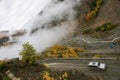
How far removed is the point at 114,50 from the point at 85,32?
19.0 metres

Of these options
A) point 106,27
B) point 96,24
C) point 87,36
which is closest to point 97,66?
point 87,36

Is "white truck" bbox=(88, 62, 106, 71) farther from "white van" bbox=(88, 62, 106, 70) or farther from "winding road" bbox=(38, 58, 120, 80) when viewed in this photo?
"winding road" bbox=(38, 58, 120, 80)

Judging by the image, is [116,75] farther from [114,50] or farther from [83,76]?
[114,50]

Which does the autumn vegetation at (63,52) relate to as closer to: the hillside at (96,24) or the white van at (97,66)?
the hillside at (96,24)

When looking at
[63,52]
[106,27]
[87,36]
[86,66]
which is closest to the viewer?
[86,66]

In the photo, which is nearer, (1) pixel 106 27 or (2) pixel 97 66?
(2) pixel 97 66

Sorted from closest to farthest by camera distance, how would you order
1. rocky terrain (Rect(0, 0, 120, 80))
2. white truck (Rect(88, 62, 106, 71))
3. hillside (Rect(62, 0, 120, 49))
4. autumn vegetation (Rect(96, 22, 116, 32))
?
rocky terrain (Rect(0, 0, 120, 80))
white truck (Rect(88, 62, 106, 71))
hillside (Rect(62, 0, 120, 49))
autumn vegetation (Rect(96, 22, 116, 32))

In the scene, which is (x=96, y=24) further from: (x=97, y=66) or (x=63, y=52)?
(x=97, y=66)

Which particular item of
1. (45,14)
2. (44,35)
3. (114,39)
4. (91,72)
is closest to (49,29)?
(44,35)

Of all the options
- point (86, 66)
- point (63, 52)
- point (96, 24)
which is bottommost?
point (86, 66)

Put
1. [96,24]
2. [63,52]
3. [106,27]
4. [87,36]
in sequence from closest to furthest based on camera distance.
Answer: [63,52] < [87,36] < [106,27] < [96,24]

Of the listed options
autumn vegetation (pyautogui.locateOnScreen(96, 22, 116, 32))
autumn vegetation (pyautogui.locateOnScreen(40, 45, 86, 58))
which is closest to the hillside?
autumn vegetation (pyautogui.locateOnScreen(96, 22, 116, 32))

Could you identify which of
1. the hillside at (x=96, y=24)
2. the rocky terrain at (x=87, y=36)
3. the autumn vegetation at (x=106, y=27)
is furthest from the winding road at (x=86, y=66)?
the autumn vegetation at (x=106, y=27)

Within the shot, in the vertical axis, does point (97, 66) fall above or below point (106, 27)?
below
